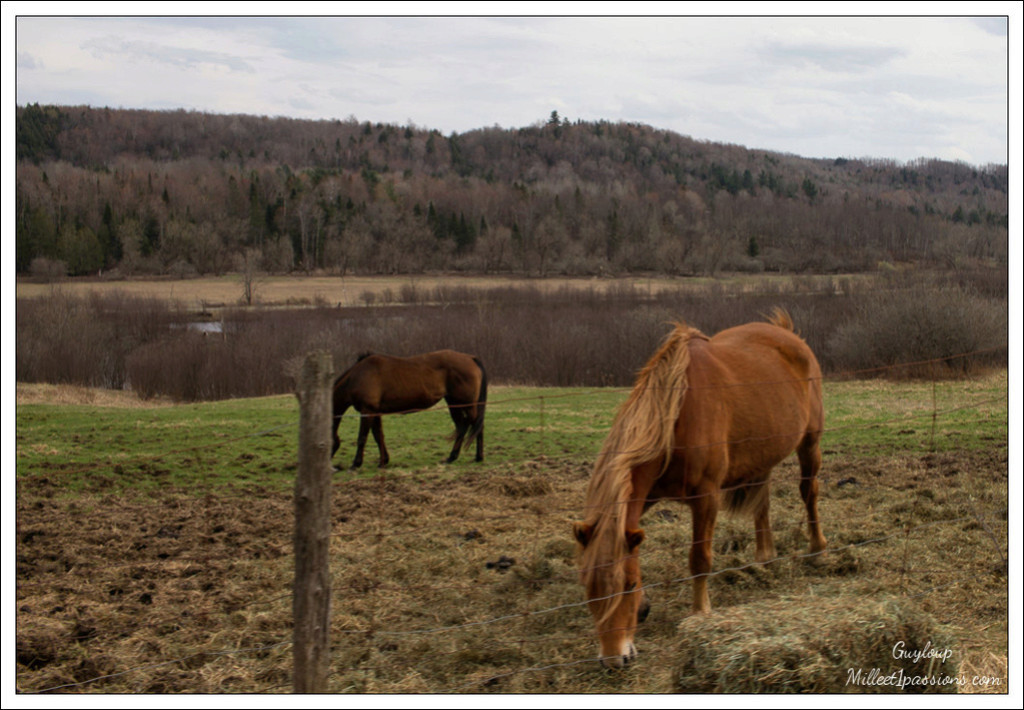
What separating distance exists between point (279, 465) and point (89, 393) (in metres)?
13.2

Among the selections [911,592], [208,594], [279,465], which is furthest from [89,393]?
[911,592]

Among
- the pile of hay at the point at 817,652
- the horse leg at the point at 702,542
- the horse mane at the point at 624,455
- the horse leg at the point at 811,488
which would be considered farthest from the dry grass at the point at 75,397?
the pile of hay at the point at 817,652

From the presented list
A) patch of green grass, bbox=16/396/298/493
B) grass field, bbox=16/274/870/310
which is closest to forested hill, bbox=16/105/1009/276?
grass field, bbox=16/274/870/310

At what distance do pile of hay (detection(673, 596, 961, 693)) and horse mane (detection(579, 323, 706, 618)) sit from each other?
1.43 feet

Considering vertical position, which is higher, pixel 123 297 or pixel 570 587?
pixel 123 297

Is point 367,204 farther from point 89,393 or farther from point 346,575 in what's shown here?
point 346,575

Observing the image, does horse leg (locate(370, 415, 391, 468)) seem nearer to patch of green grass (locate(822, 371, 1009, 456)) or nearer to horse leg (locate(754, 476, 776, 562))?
horse leg (locate(754, 476, 776, 562))

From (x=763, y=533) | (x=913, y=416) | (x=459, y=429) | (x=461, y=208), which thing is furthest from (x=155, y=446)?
(x=461, y=208)

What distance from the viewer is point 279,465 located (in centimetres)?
866

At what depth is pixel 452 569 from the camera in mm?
5016

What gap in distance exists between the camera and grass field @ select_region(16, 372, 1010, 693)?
3.58 m

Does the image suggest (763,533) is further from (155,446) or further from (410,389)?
(155,446)

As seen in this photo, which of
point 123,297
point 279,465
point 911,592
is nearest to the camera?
point 911,592

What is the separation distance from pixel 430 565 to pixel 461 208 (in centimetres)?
8745
